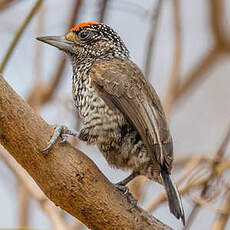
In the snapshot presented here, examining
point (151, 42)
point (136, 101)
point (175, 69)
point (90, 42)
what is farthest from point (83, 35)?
point (175, 69)

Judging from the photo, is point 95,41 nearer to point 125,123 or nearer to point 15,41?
point 15,41

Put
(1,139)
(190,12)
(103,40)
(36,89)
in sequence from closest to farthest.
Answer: (1,139) < (103,40) < (36,89) < (190,12)

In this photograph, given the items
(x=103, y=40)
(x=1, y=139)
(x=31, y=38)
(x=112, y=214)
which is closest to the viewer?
(x=1, y=139)

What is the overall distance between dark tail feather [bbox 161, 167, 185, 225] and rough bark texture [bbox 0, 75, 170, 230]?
0.13m

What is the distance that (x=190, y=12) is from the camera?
636 cm

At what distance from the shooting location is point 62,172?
285 cm

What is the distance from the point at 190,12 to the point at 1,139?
158 inches

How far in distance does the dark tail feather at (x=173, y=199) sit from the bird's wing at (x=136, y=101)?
0.07 m

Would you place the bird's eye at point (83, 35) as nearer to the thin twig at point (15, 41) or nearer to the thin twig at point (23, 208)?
the thin twig at point (15, 41)

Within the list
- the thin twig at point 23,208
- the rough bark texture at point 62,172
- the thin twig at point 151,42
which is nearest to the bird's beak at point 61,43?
the thin twig at point 151,42

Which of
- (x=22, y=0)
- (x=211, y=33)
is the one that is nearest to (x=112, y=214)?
(x=22, y=0)

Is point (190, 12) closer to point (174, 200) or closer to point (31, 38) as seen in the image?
point (31, 38)

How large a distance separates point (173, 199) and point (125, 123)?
486 millimetres

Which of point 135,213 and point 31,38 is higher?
point 31,38
